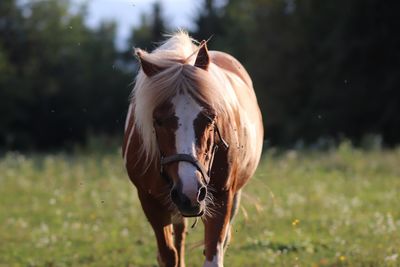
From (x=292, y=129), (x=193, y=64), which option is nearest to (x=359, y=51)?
(x=292, y=129)

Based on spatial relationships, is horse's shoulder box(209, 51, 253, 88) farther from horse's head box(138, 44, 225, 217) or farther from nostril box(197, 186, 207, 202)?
nostril box(197, 186, 207, 202)

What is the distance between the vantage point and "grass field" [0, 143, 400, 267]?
7844mm

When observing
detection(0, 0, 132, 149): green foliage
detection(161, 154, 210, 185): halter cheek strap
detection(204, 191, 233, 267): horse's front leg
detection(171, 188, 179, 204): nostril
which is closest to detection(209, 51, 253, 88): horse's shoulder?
detection(204, 191, 233, 267): horse's front leg

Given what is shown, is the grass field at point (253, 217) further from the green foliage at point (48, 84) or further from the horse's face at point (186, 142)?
the green foliage at point (48, 84)

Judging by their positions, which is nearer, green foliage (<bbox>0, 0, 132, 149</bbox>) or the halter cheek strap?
the halter cheek strap

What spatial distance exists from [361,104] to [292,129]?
4.86 meters

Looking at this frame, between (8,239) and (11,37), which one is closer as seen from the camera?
(8,239)

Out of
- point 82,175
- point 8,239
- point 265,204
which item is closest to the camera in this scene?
point 8,239

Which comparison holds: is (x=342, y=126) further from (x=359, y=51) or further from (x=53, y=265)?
(x=53, y=265)

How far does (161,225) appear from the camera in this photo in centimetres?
549

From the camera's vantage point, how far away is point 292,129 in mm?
38156

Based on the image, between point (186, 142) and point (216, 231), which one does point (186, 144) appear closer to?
point (186, 142)

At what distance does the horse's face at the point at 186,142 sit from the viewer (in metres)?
4.21

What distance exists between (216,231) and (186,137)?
101 centimetres
